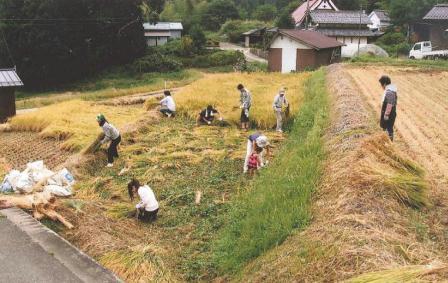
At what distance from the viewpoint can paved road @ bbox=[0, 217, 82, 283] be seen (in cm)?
561

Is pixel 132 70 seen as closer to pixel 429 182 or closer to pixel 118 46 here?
Answer: pixel 118 46

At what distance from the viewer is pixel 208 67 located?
3894 cm

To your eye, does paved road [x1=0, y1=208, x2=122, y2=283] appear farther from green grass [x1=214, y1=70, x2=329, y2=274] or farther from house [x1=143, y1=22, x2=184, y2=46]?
house [x1=143, y1=22, x2=184, y2=46]

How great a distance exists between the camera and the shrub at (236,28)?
165ft

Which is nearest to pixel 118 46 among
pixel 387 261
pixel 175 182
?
pixel 175 182

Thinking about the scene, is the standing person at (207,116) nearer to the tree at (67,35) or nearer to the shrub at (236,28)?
the tree at (67,35)

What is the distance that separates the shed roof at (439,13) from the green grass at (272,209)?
31.2 m

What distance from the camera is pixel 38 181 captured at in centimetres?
896

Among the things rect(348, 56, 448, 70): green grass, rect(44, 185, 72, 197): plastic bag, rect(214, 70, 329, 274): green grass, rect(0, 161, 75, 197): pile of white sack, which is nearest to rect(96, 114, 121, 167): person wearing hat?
rect(0, 161, 75, 197): pile of white sack

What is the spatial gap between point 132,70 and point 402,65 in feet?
65.1

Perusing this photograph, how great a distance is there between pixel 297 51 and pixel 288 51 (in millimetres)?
586

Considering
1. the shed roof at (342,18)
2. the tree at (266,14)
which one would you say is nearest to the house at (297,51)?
the shed roof at (342,18)

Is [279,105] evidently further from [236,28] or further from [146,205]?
[236,28]

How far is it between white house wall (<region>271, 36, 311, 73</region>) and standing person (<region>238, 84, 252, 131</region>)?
1666 centimetres
